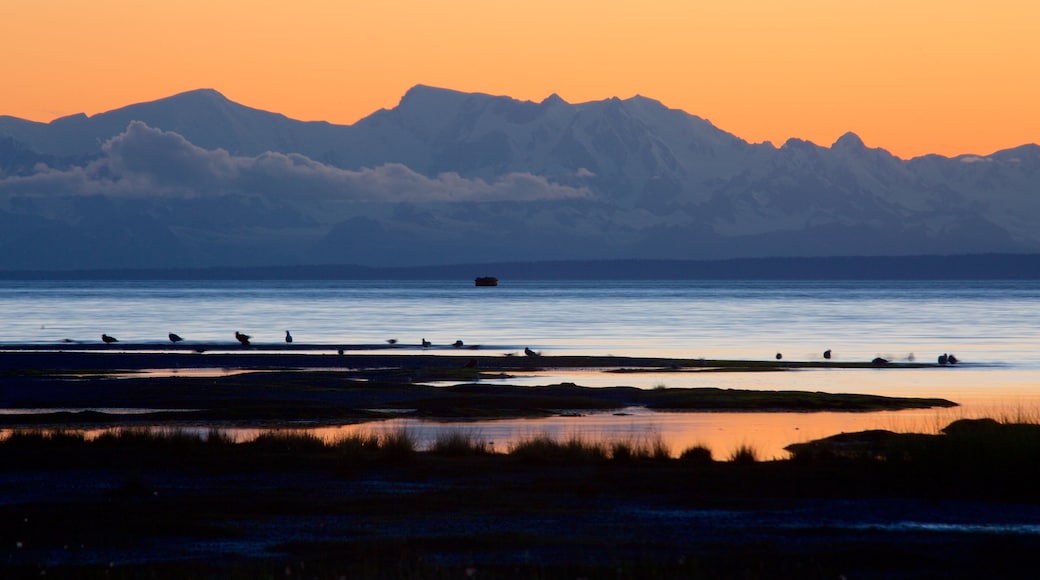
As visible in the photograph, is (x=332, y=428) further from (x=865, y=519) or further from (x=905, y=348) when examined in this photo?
(x=905, y=348)

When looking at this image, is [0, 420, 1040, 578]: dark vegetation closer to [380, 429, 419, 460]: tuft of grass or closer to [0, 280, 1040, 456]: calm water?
[380, 429, 419, 460]: tuft of grass

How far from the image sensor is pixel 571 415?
145ft

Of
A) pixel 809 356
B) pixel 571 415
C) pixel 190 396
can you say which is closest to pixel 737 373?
pixel 809 356

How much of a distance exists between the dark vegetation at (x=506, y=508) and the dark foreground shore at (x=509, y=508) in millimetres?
63

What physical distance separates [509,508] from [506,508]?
0.16 ft

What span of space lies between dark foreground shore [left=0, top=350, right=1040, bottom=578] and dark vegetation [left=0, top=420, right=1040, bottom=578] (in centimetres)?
6

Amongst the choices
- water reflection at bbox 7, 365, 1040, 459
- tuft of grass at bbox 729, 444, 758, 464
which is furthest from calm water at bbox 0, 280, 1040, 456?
tuft of grass at bbox 729, 444, 758, 464

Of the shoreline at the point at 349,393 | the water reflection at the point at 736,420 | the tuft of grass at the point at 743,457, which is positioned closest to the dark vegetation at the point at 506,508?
the tuft of grass at the point at 743,457

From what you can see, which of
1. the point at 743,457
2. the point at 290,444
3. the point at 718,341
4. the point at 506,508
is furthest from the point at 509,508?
the point at 718,341

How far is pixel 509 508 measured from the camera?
23.8 metres

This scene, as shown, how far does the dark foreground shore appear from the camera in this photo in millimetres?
18859

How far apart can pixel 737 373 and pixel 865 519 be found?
41325 millimetres

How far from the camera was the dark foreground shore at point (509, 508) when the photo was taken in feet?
61.9

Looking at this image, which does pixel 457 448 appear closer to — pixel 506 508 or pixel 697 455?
pixel 697 455
